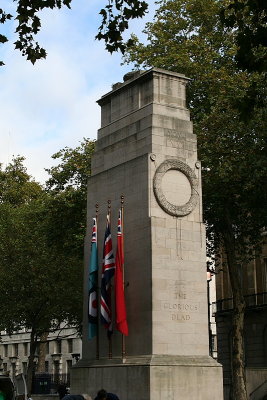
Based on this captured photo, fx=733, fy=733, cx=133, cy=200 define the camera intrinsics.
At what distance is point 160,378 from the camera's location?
19.2 m

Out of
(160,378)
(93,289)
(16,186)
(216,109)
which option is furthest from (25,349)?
(160,378)

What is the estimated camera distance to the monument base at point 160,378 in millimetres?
19203

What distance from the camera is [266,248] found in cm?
A: 4797

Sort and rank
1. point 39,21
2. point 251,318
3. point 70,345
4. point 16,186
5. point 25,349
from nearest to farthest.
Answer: point 39,21 → point 251,318 → point 16,186 → point 70,345 → point 25,349

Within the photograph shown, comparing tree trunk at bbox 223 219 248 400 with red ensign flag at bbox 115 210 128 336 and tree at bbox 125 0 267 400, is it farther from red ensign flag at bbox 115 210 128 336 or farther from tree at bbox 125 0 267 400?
red ensign flag at bbox 115 210 128 336

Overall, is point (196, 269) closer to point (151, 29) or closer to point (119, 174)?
point (119, 174)

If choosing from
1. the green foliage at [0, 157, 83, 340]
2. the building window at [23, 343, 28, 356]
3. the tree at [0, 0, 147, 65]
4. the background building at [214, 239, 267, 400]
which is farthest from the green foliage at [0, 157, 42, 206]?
the tree at [0, 0, 147, 65]

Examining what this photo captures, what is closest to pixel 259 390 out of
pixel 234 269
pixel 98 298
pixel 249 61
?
pixel 234 269

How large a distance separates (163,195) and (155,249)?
5.43 feet

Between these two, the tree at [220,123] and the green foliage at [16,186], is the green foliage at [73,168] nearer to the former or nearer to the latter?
the tree at [220,123]

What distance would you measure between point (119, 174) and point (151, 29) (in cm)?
1898

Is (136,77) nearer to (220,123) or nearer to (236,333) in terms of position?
(220,123)

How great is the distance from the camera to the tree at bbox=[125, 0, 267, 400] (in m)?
33.4

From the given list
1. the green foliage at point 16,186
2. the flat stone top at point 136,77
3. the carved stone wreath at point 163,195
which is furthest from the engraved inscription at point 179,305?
the green foliage at point 16,186
